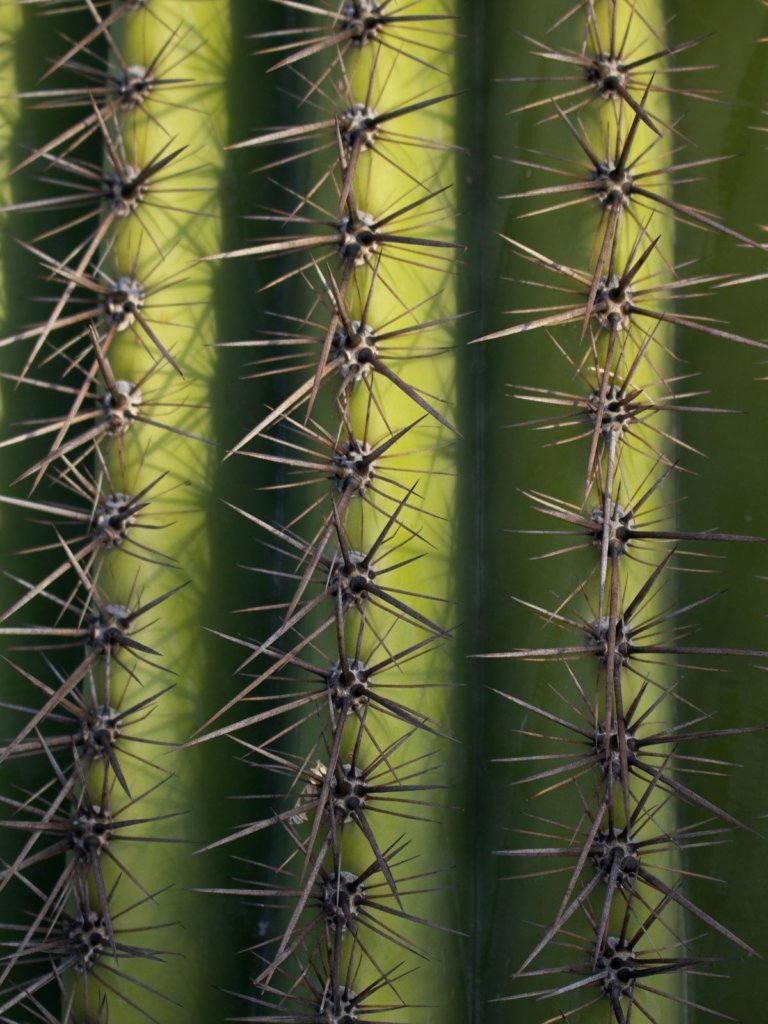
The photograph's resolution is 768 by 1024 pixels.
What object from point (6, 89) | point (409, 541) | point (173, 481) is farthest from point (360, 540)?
point (6, 89)

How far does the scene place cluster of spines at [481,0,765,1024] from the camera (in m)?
1.95

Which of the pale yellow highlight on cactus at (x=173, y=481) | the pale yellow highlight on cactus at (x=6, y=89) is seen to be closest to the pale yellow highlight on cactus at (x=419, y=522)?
the pale yellow highlight on cactus at (x=173, y=481)

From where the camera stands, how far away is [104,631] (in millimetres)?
2170

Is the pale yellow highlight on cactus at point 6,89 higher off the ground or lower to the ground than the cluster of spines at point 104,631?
higher

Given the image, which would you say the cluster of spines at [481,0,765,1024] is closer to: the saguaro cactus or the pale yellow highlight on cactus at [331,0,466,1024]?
the saguaro cactus

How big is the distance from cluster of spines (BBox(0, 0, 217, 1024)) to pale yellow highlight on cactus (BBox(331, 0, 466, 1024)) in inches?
16.5

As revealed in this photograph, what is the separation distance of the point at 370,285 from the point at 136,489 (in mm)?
632

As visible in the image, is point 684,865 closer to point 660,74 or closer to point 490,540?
point 490,540

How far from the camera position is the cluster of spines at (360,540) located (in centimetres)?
199

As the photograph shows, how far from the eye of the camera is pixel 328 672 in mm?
2029

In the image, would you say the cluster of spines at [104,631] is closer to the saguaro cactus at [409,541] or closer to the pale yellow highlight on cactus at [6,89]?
the saguaro cactus at [409,541]

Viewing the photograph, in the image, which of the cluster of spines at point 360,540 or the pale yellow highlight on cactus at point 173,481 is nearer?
the cluster of spines at point 360,540

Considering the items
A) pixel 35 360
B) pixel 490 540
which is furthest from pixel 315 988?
pixel 35 360

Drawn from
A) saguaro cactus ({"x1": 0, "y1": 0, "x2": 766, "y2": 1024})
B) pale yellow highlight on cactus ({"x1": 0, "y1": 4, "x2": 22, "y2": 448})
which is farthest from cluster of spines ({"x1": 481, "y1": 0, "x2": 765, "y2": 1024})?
pale yellow highlight on cactus ({"x1": 0, "y1": 4, "x2": 22, "y2": 448})
